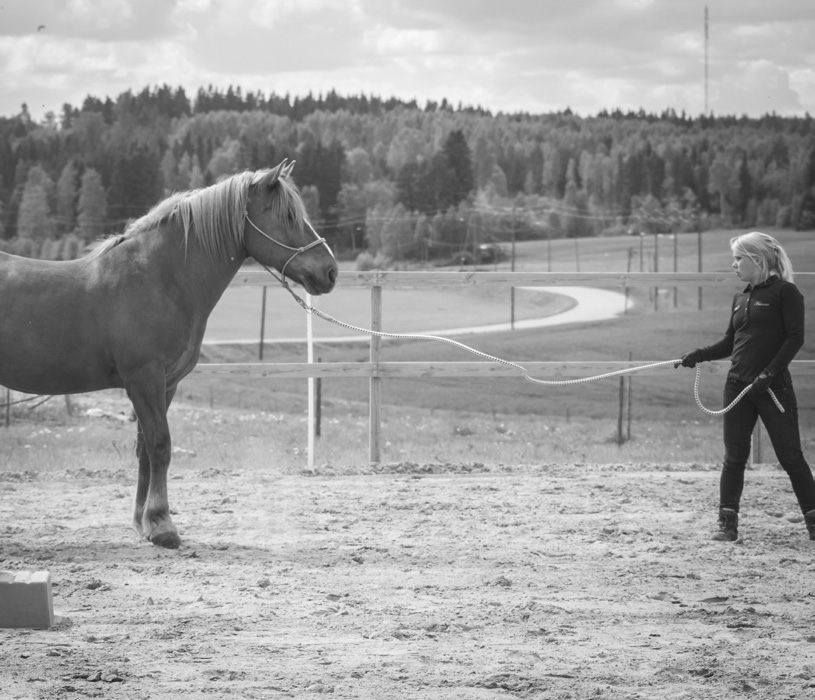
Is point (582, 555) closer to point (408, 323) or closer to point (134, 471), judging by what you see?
point (134, 471)

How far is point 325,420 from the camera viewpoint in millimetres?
18312

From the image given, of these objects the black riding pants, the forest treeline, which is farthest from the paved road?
the black riding pants

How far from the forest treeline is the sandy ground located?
41.0m

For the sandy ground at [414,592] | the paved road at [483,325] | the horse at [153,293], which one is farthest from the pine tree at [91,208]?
the horse at [153,293]

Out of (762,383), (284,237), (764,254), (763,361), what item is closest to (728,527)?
(762,383)

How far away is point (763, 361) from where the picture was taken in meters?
6.12

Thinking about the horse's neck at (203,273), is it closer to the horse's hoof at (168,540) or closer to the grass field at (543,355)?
the horse's hoof at (168,540)

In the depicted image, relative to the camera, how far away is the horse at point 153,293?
19.6 feet

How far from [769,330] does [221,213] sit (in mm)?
3576

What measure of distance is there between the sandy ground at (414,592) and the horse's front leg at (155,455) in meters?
0.11

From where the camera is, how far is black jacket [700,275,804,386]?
6.01 metres

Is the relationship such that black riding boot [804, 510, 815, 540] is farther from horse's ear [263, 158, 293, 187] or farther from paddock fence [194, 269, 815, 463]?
horse's ear [263, 158, 293, 187]

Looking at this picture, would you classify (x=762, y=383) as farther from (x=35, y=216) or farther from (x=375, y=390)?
(x=35, y=216)

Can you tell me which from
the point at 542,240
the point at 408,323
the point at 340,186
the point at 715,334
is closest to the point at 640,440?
the point at 715,334
